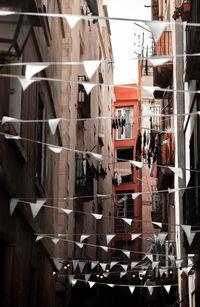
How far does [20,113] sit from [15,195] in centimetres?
162

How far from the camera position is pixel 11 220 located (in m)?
11.3

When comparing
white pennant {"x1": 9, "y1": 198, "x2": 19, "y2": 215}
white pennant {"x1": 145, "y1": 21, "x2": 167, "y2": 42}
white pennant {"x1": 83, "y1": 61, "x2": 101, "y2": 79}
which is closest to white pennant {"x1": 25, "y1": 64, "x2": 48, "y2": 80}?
white pennant {"x1": 83, "y1": 61, "x2": 101, "y2": 79}

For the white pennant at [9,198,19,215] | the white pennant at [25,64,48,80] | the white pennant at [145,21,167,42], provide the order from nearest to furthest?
1. the white pennant at [145,21,167,42]
2. the white pennant at [25,64,48,80]
3. the white pennant at [9,198,19,215]

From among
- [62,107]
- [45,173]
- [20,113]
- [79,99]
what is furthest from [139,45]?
[20,113]

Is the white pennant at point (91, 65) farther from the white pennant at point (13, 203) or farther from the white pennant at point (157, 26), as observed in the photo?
the white pennant at point (13, 203)

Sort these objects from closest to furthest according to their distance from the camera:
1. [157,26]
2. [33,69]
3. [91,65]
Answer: [157,26] < [91,65] < [33,69]

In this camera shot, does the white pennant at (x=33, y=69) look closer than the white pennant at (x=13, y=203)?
Yes

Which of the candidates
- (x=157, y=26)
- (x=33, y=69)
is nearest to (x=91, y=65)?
(x=33, y=69)

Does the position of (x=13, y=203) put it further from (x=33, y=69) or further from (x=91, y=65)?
(x=91, y=65)

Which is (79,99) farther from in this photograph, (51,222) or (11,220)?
(11,220)

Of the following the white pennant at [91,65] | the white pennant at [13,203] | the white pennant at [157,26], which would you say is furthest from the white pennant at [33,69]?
the white pennant at [13,203]

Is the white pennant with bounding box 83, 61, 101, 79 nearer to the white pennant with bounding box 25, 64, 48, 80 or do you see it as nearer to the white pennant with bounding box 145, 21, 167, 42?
the white pennant with bounding box 25, 64, 48, 80

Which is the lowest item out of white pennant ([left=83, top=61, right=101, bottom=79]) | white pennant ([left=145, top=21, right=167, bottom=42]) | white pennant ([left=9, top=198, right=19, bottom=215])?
white pennant ([left=9, top=198, right=19, bottom=215])

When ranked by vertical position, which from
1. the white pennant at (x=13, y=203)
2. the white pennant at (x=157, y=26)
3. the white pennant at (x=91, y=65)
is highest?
the white pennant at (x=157, y=26)
